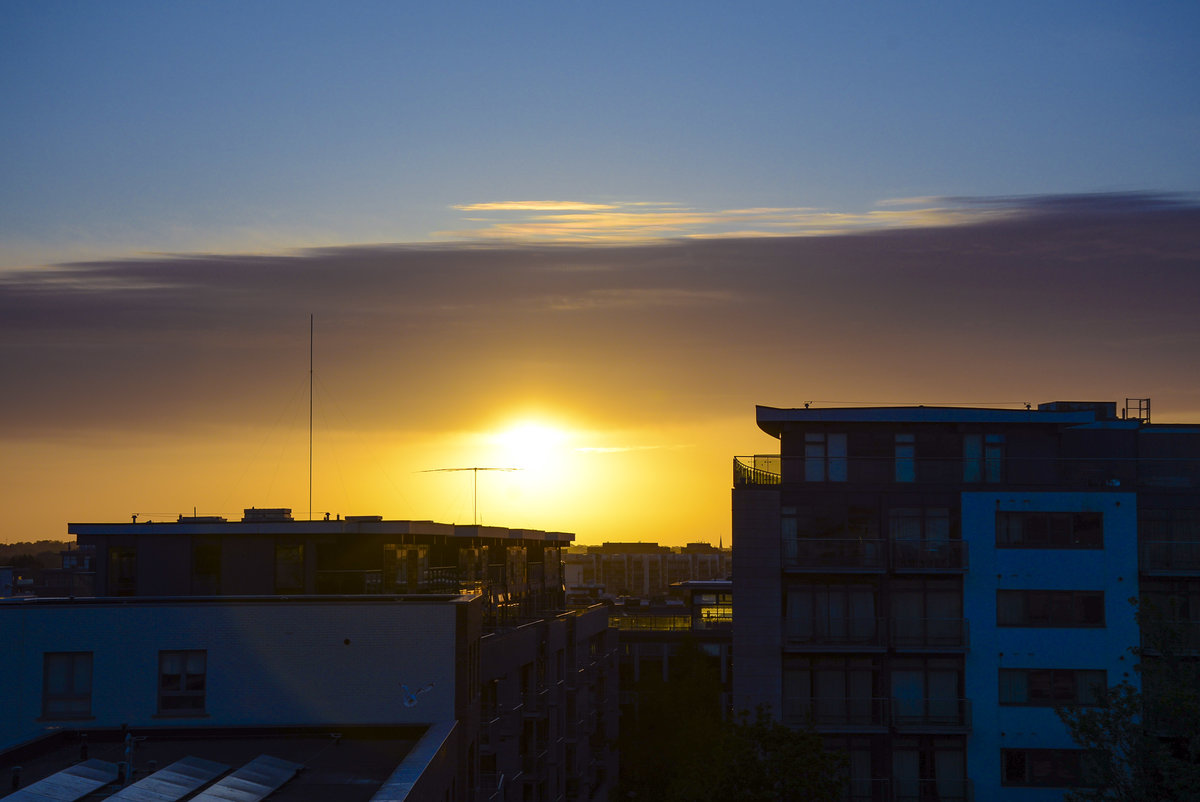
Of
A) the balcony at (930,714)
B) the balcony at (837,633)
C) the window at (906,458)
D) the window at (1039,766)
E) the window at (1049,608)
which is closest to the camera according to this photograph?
the window at (1039,766)

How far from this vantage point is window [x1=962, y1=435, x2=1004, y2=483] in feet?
193

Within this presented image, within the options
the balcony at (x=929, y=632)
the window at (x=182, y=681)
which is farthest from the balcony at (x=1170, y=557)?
the window at (x=182, y=681)

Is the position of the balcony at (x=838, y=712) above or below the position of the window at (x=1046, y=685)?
below

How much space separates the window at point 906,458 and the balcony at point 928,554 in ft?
9.66

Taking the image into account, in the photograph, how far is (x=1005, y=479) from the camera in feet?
193

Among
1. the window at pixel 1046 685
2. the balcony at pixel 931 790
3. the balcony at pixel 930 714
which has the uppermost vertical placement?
the window at pixel 1046 685

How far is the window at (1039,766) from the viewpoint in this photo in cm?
5575

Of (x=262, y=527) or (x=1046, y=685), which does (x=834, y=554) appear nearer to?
(x=1046, y=685)

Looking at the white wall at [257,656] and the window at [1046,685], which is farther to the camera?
the window at [1046,685]

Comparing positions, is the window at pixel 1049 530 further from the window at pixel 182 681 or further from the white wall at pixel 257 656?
the window at pixel 182 681

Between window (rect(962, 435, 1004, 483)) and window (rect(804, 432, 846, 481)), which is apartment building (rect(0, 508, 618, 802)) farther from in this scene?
window (rect(962, 435, 1004, 483))

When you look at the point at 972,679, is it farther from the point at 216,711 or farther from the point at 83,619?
the point at 83,619

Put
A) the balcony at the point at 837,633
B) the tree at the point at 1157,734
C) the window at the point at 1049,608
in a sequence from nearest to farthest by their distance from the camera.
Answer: the tree at the point at 1157,734, the balcony at the point at 837,633, the window at the point at 1049,608

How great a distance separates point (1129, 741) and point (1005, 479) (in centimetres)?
1961
